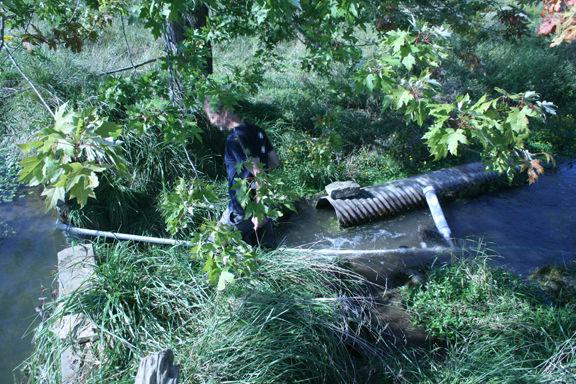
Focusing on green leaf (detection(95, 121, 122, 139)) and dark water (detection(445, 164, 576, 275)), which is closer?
green leaf (detection(95, 121, 122, 139))

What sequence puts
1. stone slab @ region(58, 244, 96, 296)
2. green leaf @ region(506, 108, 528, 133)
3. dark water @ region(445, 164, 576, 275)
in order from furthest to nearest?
dark water @ region(445, 164, 576, 275), stone slab @ region(58, 244, 96, 296), green leaf @ region(506, 108, 528, 133)

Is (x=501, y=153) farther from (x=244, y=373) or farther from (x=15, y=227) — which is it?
(x=15, y=227)

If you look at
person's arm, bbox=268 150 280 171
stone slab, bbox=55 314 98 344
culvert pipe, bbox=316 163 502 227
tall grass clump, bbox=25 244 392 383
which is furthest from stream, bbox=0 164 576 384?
stone slab, bbox=55 314 98 344

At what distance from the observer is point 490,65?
38.8ft

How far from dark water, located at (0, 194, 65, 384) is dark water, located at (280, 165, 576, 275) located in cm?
289

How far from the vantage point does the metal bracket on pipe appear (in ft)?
22.1

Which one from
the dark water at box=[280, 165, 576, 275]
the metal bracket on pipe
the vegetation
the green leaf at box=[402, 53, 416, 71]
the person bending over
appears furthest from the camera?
the metal bracket on pipe

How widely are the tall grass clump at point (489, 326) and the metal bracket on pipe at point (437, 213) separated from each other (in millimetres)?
1309

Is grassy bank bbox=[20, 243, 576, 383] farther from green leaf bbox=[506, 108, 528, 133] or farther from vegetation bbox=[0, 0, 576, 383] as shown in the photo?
green leaf bbox=[506, 108, 528, 133]

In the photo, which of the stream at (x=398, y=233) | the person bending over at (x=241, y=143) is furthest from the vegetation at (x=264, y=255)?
the stream at (x=398, y=233)

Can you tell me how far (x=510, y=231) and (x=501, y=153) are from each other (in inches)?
164

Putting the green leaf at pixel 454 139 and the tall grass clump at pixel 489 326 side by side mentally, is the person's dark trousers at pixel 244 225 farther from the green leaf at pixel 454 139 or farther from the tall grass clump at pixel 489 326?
the green leaf at pixel 454 139

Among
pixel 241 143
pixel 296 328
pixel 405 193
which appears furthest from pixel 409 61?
pixel 405 193

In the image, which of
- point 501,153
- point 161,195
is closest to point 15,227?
point 161,195
